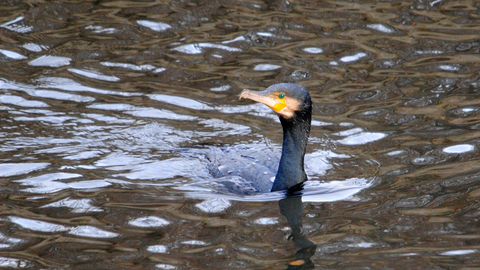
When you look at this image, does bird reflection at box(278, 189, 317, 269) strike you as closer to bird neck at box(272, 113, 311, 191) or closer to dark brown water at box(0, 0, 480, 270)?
dark brown water at box(0, 0, 480, 270)

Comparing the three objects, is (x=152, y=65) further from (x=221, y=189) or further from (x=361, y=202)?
(x=361, y=202)

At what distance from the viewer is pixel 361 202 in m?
5.54

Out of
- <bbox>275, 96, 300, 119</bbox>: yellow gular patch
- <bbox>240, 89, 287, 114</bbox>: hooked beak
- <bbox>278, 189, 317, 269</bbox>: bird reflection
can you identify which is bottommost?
<bbox>278, 189, 317, 269</bbox>: bird reflection

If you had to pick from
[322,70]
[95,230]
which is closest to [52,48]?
[322,70]

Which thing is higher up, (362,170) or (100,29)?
(100,29)

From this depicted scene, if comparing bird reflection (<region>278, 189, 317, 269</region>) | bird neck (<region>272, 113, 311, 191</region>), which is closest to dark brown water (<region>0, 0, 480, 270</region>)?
bird reflection (<region>278, 189, 317, 269</region>)

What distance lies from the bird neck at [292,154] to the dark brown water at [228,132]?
194 millimetres

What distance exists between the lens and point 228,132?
769 cm

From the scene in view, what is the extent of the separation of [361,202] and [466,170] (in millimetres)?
1252

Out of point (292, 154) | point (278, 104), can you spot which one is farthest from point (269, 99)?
point (292, 154)

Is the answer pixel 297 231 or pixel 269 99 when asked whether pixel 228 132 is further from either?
pixel 297 231

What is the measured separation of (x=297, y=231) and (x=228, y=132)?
2933 millimetres

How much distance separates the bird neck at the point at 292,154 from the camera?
604cm

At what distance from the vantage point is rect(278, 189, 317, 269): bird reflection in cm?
440
